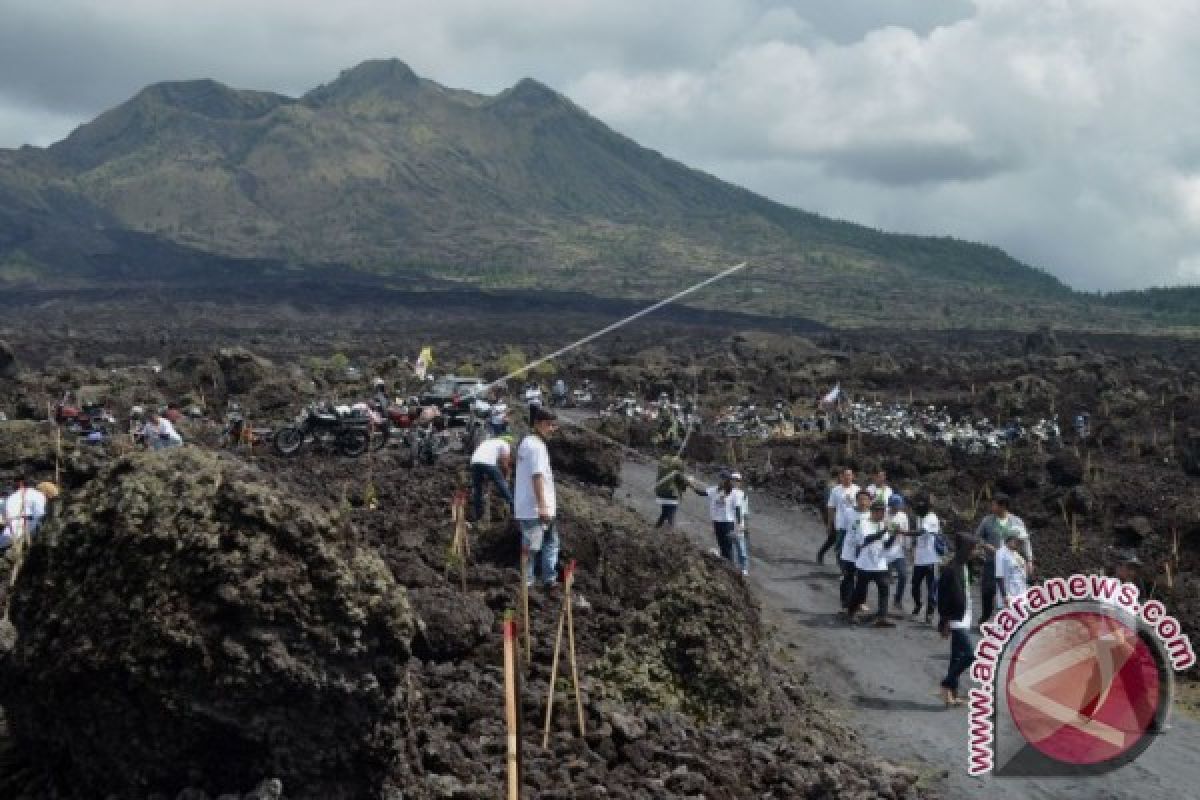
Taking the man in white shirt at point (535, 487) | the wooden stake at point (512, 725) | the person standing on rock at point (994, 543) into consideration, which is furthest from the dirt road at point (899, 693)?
the wooden stake at point (512, 725)

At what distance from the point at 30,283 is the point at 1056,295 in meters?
131

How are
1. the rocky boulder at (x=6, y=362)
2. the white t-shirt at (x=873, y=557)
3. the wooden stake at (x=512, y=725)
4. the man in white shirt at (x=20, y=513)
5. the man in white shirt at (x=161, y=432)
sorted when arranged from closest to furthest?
the wooden stake at (x=512, y=725) < the man in white shirt at (x=20, y=513) < the white t-shirt at (x=873, y=557) < the man in white shirt at (x=161, y=432) < the rocky boulder at (x=6, y=362)

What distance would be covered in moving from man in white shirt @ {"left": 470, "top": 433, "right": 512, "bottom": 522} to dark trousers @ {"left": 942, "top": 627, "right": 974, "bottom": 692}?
5085mm

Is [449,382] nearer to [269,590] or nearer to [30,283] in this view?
[269,590]

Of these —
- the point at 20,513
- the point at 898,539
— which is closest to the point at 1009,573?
the point at 898,539

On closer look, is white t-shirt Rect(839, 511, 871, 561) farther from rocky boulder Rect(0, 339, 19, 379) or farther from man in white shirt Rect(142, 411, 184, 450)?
rocky boulder Rect(0, 339, 19, 379)

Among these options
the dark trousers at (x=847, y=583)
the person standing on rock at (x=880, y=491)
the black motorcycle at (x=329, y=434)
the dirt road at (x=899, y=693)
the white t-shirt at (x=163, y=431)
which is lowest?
the dirt road at (x=899, y=693)

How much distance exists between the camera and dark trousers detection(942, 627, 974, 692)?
10.1 meters

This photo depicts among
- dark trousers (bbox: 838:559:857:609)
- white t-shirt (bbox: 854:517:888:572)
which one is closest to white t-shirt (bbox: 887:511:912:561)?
white t-shirt (bbox: 854:517:888:572)

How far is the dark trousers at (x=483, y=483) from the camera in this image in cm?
1303

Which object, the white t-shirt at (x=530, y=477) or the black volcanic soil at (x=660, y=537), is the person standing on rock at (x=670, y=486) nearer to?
the black volcanic soil at (x=660, y=537)

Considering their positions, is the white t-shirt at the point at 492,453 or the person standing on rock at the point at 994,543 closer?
the person standing on rock at the point at 994,543

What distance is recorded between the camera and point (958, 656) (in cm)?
1021

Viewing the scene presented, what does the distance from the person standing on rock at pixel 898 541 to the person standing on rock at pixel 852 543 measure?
1.05 feet
